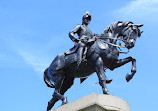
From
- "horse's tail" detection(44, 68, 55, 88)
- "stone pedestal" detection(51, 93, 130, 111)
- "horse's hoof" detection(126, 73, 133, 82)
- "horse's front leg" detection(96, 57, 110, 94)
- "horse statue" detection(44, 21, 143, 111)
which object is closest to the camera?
"stone pedestal" detection(51, 93, 130, 111)

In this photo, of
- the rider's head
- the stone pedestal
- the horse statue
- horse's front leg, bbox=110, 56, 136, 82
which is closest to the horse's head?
the horse statue

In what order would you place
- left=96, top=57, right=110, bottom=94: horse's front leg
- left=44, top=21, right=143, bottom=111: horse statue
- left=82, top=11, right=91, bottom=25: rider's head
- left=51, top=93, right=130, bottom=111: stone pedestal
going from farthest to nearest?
left=82, top=11, right=91, bottom=25: rider's head < left=44, top=21, right=143, bottom=111: horse statue < left=96, top=57, right=110, bottom=94: horse's front leg < left=51, top=93, right=130, bottom=111: stone pedestal

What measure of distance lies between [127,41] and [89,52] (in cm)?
112

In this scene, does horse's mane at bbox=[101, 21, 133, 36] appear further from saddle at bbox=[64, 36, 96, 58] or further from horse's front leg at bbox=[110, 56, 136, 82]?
horse's front leg at bbox=[110, 56, 136, 82]

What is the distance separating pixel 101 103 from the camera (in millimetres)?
9305

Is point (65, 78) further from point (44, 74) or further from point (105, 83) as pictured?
point (105, 83)

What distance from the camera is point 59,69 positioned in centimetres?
1132

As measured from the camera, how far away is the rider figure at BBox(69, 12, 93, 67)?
1086cm

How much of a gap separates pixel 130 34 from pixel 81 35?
57.0 inches

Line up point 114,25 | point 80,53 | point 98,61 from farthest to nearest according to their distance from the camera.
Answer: point 114,25 < point 80,53 < point 98,61

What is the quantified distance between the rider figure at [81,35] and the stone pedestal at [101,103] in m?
1.51

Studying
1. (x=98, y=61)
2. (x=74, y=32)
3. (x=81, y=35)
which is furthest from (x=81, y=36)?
(x=98, y=61)

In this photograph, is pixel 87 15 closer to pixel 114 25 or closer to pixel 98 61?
pixel 114 25

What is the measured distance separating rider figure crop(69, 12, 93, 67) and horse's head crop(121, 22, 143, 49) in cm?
103
